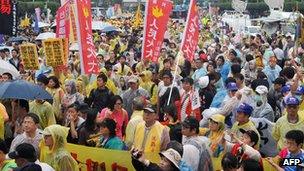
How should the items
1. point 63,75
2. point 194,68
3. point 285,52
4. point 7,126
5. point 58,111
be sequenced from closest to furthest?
point 7,126 < point 58,111 < point 63,75 < point 194,68 < point 285,52

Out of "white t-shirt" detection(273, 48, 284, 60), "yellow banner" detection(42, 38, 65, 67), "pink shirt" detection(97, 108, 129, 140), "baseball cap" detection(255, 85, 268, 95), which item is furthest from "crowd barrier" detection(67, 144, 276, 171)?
"white t-shirt" detection(273, 48, 284, 60)

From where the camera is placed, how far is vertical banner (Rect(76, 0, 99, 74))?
39.5 feet

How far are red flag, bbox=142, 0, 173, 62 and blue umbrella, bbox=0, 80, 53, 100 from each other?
4.51m

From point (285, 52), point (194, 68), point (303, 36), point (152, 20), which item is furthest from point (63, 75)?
point (285, 52)

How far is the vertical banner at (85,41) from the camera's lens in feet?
39.5

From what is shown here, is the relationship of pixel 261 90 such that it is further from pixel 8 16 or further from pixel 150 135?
pixel 8 16

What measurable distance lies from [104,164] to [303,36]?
303 inches

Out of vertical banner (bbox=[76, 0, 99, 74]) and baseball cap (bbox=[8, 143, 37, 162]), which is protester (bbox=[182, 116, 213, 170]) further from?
vertical banner (bbox=[76, 0, 99, 74])

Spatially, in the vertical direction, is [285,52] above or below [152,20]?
below

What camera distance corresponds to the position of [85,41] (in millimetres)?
12102

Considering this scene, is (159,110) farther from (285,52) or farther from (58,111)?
(285,52)

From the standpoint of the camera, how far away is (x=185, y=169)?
20.6ft

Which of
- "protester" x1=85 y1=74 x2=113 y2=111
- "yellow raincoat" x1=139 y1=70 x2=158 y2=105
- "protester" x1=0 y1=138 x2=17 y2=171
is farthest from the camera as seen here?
"yellow raincoat" x1=139 y1=70 x2=158 y2=105

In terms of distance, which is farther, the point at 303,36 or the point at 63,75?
the point at 303,36
